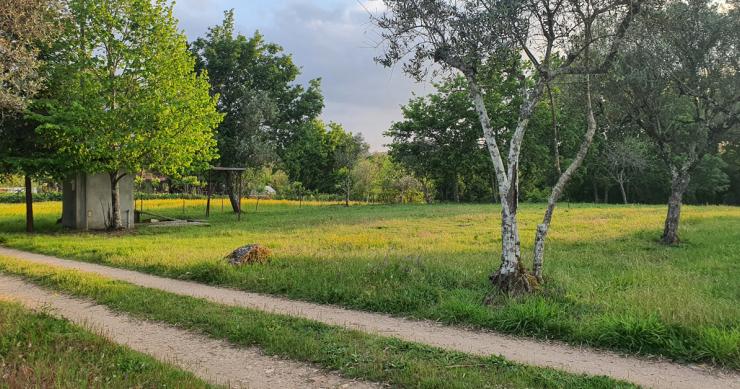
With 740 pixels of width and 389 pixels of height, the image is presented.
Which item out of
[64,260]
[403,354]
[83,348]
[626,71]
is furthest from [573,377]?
[64,260]

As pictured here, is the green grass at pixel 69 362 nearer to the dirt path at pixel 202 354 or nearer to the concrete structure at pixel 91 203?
the dirt path at pixel 202 354

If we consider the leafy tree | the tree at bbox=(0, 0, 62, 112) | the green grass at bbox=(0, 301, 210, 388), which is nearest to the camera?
the green grass at bbox=(0, 301, 210, 388)

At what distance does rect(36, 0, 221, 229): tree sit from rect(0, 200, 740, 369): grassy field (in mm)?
4649

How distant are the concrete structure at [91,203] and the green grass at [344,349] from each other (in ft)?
65.6

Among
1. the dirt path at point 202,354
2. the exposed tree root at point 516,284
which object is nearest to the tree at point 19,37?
the dirt path at point 202,354

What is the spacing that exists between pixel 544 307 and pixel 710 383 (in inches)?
107

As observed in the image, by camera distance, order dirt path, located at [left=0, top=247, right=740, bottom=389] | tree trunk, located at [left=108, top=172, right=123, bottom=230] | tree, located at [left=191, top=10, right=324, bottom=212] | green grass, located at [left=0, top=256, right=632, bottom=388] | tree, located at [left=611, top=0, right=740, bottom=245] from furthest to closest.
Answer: tree, located at [left=191, top=10, right=324, bottom=212] < tree trunk, located at [left=108, top=172, right=123, bottom=230] < tree, located at [left=611, top=0, right=740, bottom=245] < dirt path, located at [left=0, top=247, right=740, bottom=389] < green grass, located at [left=0, top=256, right=632, bottom=388]

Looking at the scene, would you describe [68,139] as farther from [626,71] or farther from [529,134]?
[529,134]

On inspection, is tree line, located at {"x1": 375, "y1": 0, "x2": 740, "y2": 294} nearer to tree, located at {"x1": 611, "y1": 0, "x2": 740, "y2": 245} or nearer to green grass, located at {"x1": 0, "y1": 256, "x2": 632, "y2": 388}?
tree, located at {"x1": 611, "y1": 0, "x2": 740, "y2": 245}

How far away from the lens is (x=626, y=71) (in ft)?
48.4

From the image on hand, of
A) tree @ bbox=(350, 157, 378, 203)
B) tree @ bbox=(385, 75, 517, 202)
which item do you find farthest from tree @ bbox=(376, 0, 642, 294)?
tree @ bbox=(350, 157, 378, 203)

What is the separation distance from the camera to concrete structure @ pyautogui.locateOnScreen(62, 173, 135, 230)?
27.8m

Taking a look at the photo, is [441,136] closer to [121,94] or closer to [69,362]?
[121,94]

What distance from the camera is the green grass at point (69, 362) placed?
5227mm
